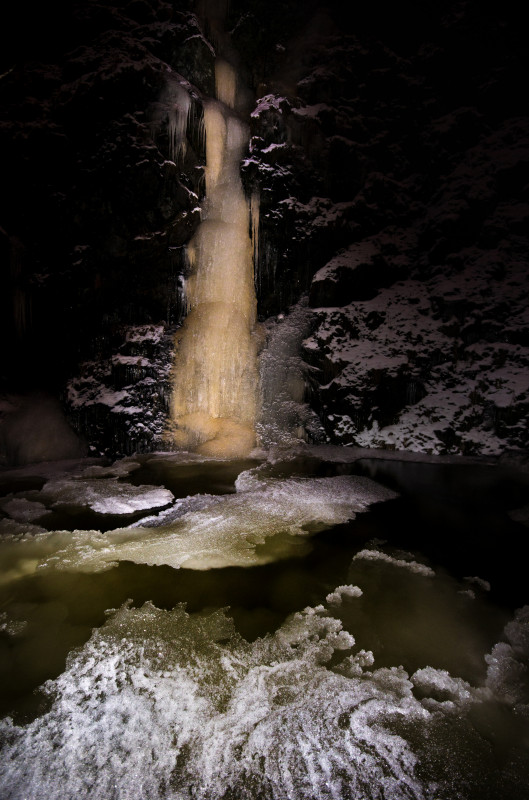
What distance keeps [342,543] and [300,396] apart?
7.04 m

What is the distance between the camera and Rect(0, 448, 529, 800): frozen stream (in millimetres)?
1741

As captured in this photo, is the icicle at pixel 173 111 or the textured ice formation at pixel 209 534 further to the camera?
the icicle at pixel 173 111

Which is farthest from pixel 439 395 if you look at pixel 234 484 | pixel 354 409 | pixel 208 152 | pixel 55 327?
pixel 55 327

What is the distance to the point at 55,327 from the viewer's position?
10812 millimetres

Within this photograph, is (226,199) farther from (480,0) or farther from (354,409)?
(480,0)

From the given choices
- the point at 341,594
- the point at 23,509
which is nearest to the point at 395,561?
the point at 341,594

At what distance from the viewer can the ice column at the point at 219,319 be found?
10.8 m

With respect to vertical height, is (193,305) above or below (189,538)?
above

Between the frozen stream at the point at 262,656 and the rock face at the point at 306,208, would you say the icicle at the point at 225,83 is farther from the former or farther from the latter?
the frozen stream at the point at 262,656

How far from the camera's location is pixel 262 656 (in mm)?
2480

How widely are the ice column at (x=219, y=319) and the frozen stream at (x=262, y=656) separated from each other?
5.69 meters

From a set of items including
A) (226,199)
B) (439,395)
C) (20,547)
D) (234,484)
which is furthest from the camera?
(226,199)

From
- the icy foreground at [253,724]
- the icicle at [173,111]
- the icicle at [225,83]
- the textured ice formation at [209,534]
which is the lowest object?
the textured ice formation at [209,534]

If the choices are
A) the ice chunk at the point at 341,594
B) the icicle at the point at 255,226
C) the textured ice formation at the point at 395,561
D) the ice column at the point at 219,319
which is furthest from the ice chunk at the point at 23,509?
the icicle at the point at 255,226
